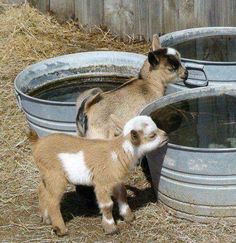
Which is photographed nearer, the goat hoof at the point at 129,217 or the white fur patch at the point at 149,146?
the white fur patch at the point at 149,146

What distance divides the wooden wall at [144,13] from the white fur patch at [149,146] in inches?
122

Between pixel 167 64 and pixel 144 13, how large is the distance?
238 cm

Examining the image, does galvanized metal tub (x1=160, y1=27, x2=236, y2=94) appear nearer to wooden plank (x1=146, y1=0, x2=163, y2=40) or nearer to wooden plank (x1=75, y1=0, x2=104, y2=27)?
wooden plank (x1=146, y1=0, x2=163, y2=40)

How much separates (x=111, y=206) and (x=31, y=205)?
0.78m

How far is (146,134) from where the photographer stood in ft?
15.7

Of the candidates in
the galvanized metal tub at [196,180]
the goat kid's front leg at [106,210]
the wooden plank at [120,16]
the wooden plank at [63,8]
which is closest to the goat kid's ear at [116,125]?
the galvanized metal tub at [196,180]

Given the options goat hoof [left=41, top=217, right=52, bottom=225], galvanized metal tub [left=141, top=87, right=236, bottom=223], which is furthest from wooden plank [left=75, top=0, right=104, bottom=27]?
goat hoof [left=41, top=217, right=52, bottom=225]

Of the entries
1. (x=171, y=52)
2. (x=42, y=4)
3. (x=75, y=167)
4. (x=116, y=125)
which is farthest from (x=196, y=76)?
(x=42, y=4)

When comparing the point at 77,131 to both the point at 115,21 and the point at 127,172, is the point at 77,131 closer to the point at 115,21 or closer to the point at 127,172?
the point at 127,172

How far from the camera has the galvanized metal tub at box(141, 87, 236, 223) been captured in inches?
186

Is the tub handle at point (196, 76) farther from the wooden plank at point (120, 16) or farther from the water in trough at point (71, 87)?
the wooden plank at point (120, 16)

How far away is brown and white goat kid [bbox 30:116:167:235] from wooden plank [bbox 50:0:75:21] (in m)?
3.74

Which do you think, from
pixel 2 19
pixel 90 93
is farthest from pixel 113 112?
pixel 2 19

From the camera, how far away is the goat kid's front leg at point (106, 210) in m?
4.89
